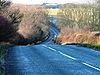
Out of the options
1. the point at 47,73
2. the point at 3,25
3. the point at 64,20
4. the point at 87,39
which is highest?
the point at 47,73

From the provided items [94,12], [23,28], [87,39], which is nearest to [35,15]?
[23,28]

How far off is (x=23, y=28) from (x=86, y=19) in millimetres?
21386

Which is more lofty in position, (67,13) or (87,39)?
(87,39)

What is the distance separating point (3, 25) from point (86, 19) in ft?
280

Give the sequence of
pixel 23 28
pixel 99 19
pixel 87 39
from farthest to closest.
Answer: pixel 23 28, pixel 99 19, pixel 87 39

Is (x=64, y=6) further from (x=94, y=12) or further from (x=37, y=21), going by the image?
(x=94, y=12)

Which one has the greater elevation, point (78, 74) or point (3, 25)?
point (78, 74)

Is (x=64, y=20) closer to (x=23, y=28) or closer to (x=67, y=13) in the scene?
(x=67, y=13)

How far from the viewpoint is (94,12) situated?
10938 centimetres

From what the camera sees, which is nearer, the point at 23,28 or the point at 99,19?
the point at 99,19

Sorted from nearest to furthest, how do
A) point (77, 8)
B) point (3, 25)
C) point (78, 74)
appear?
point (78, 74), point (3, 25), point (77, 8)

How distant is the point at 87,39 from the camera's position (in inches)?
2454

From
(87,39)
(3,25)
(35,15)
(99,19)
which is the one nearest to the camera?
(3,25)

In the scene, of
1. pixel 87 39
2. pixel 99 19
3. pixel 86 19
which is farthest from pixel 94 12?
pixel 87 39
